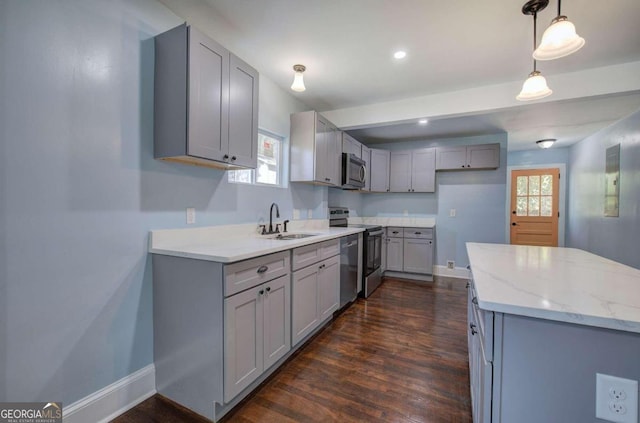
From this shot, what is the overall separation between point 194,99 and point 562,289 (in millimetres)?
2071

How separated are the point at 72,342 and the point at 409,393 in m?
1.97

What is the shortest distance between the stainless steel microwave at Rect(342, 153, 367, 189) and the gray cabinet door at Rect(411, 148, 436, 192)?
3.75 feet

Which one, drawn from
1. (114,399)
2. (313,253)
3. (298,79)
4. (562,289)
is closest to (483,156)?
(298,79)

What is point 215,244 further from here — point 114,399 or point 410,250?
point 410,250

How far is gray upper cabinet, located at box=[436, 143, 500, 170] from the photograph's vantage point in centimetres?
429

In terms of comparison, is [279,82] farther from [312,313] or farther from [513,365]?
[513,365]

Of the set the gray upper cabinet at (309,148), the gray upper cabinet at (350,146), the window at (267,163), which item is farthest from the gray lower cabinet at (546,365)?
the gray upper cabinet at (350,146)

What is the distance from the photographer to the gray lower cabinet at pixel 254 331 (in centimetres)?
151

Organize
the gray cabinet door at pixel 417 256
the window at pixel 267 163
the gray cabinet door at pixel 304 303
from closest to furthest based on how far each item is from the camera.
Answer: the gray cabinet door at pixel 304 303 < the window at pixel 267 163 < the gray cabinet door at pixel 417 256

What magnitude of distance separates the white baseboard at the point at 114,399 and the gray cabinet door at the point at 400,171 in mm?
4286

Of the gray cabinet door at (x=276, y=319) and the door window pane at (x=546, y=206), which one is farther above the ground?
the door window pane at (x=546, y=206)

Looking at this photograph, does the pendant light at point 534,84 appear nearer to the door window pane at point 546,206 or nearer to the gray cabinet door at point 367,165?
the gray cabinet door at point 367,165

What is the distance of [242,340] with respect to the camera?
1591mm

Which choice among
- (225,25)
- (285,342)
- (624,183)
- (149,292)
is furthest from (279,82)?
(624,183)
